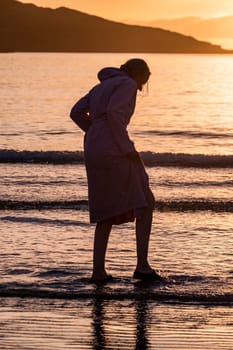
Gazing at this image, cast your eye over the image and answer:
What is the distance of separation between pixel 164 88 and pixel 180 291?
7063 centimetres

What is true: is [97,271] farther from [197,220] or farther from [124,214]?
[197,220]

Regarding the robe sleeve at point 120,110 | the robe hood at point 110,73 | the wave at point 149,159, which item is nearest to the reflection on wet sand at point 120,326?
the robe sleeve at point 120,110

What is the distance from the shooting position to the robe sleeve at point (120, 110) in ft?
24.7

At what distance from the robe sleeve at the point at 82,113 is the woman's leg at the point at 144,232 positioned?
0.70 meters

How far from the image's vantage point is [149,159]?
73.2 ft

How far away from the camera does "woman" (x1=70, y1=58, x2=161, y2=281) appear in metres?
7.58

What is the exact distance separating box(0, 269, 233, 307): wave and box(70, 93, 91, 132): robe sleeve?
1.15 meters

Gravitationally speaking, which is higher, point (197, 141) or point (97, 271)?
point (97, 271)

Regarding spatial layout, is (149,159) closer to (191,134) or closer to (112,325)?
(191,134)

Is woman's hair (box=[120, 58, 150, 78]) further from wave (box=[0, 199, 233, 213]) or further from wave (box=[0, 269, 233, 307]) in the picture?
wave (box=[0, 199, 233, 213])

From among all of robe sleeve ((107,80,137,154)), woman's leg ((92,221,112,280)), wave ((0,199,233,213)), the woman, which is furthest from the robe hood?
wave ((0,199,233,213))

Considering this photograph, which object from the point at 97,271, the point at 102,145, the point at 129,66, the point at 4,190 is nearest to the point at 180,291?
the point at 97,271

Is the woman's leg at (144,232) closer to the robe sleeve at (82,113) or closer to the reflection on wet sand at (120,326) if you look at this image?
the robe sleeve at (82,113)

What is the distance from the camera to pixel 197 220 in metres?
11.5
